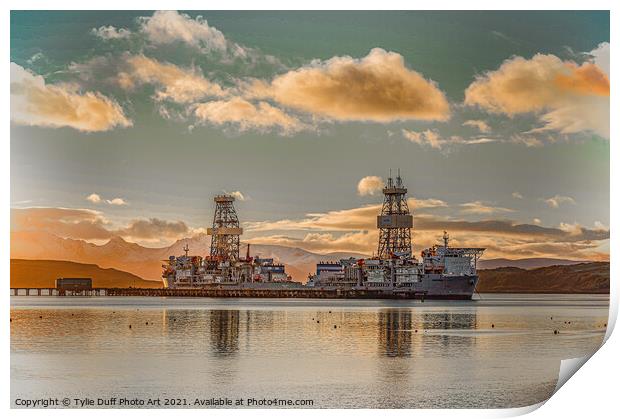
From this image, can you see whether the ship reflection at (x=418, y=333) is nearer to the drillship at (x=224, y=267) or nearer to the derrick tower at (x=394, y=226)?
the derrick tower at (x=394, y=226)

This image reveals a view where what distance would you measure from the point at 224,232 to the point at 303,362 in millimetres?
51332

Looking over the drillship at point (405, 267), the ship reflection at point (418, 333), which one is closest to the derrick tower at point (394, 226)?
the drillship at point (405, 267)

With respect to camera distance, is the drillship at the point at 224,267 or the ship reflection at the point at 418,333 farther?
the drillship at the point at 224,267

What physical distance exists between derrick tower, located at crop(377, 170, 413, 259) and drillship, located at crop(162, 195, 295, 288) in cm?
1200

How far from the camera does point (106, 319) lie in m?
35.1

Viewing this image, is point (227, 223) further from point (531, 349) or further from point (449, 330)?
point (531, 349)

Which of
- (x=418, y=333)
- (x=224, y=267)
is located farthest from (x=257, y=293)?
(x=418, y=333)

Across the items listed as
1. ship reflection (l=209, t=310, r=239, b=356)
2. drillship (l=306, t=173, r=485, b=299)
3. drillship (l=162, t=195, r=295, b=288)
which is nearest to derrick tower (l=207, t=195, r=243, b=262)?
drillship (l=162, t=195, r=295, b=288)

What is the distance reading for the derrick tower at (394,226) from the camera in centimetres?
5675

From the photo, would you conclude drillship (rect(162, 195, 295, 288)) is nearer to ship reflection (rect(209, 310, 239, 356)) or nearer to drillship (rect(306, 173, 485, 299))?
drillship (rect(306, 173, 485, 299))

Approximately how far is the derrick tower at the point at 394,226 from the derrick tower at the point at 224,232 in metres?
11.1

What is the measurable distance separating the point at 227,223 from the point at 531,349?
4937 cm

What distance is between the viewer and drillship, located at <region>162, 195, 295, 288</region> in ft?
235

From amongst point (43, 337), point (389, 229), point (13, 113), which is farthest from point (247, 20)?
point (389, 229)
